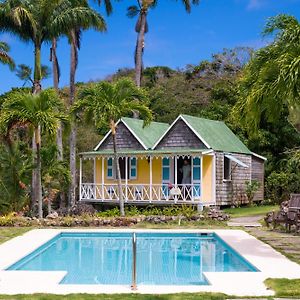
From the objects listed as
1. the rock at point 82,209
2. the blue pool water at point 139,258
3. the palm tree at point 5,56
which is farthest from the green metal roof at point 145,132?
the blue pool water at point 139,258

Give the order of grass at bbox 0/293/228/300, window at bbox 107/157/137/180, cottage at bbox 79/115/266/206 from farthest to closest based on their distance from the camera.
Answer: window at bbox 107/157/137/180, cottage at bbox 79/115/266/206, grass at bbox 0/293/228/300

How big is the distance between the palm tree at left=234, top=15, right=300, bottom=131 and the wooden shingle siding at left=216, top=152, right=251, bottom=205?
1288 cm

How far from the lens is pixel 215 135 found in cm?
2894

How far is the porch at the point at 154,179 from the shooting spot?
25.9 meters

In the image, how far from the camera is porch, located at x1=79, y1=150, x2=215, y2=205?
2586 centimetres

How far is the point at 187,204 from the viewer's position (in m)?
25.6

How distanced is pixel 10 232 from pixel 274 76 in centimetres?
1011

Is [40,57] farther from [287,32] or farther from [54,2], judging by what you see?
[287,32]

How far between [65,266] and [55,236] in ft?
15.2

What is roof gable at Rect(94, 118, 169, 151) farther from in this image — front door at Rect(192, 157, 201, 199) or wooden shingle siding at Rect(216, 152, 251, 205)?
wooden shingle siding at Rect(216, 152, 251, 205)

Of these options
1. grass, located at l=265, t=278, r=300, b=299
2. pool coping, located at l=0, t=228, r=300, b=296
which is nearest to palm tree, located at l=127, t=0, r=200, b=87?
pool coping, located at l=0, t=228, r=300, b=296

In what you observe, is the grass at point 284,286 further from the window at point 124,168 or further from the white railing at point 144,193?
the window at point 124,168

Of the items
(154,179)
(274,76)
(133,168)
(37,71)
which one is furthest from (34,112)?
(274,76)

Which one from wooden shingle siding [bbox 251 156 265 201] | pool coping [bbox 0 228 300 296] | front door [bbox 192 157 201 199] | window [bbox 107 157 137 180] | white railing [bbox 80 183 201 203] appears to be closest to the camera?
pool coping [bbox 0 228 300 296]
